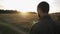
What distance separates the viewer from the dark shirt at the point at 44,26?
4.36 m

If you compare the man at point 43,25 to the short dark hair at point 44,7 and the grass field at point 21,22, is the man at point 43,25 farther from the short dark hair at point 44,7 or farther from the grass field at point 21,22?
the grass field at point 21,22

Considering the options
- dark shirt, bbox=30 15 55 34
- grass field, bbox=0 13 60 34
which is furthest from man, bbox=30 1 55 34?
grass field, bbox=0 13 60 34

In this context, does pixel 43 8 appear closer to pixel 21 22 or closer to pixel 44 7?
A: pixel 44 7

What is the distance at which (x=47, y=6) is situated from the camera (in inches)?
178

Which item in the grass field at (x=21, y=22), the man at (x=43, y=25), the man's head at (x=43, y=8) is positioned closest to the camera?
the man at (x=43, y=25)

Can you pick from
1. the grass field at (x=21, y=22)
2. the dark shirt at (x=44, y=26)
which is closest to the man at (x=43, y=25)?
the dark shirt at (x=44, y=26)

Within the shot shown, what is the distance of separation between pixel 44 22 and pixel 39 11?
0.24 m

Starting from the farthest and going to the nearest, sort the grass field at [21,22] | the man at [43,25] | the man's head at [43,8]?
the grass field at [21,22] < the man's head at [43,8] < the man at [43,25]

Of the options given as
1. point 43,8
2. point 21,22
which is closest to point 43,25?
point 43,8

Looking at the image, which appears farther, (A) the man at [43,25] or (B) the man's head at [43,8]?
(B) the man's head at [43,8]

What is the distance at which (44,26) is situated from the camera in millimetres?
4398

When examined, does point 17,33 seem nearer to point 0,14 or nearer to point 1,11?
point 1,11

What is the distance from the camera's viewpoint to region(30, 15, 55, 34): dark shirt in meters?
4.36

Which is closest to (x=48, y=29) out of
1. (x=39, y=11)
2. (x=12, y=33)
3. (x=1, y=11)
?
(x=39, y=11)
